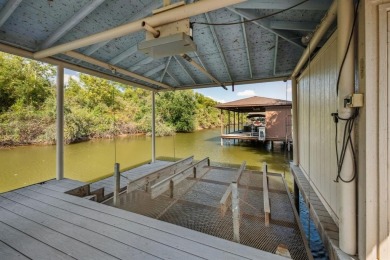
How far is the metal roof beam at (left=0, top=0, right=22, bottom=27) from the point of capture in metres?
2.17

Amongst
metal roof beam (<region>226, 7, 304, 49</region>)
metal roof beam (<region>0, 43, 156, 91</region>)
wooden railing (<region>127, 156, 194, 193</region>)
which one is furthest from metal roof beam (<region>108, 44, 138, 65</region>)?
wooden railing (<region>127, 156, 194, 193</region>)

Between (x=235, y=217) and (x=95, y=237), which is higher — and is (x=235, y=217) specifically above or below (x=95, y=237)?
above

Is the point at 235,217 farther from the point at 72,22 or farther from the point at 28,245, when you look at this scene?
the point at 72,22

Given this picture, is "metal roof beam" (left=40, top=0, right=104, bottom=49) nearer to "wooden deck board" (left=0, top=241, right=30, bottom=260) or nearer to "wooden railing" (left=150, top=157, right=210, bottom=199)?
"wooden railing" (left=150, top=157, right=210, bottom=199)

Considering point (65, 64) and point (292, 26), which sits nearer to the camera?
point (292, 26)

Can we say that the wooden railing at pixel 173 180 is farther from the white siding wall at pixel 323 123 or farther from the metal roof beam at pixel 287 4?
the metal roof beam at pixel 287 4

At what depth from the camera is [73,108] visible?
15.5m

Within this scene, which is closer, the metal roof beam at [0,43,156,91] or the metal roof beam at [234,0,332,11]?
the metal roof beam at [234,0,332,11]

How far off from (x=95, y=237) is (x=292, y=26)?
361cm

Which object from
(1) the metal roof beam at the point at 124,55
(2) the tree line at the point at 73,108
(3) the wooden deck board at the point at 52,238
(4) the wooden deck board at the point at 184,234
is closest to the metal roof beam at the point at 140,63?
(1) the metal roof beam at the point at 124,55

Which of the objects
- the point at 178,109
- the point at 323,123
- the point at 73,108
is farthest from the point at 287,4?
the point at 178,109

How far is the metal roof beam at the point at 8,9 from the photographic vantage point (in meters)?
2.17

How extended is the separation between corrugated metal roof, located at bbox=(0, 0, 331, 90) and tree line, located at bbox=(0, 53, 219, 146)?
3.40 m

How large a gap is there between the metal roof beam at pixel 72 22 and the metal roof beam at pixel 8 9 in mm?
546
